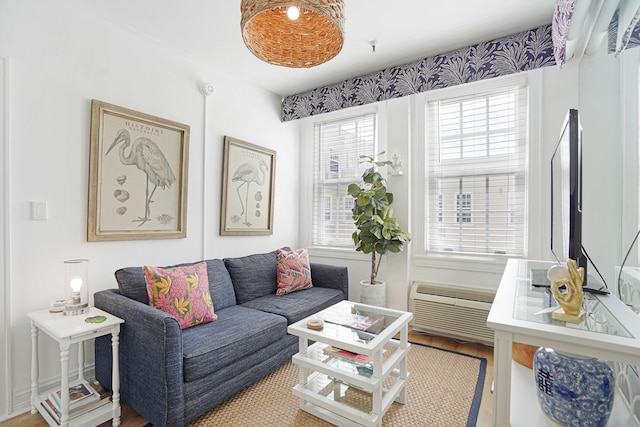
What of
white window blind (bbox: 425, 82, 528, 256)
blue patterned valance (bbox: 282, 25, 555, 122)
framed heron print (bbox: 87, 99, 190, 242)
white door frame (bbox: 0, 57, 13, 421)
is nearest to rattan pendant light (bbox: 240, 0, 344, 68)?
framed heron print (bbox: 87, 99, 190, 242)

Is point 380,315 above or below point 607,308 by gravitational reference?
below

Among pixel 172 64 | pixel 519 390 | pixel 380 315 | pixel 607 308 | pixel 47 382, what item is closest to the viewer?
pixel 607 308

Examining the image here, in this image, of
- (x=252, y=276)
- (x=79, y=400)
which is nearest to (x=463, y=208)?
(x=252, y=276)

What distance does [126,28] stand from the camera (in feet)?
7.70

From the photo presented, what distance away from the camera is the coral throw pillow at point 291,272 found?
9.84ft

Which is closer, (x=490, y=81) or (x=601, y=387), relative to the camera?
(x=601, y=387)

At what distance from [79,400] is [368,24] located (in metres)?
3.05

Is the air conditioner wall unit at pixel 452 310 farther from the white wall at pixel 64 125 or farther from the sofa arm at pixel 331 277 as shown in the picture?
the white wall at pixel 64 125

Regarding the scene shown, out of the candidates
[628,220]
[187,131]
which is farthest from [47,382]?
[628,220]

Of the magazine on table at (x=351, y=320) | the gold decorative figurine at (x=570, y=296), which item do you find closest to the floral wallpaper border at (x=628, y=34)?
Answer: the gold decorative figurine at (x=570, y=296)

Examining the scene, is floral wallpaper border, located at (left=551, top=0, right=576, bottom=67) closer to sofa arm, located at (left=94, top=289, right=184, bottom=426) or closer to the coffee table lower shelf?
the coffee table lower shelf

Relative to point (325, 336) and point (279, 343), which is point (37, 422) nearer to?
point (279, 343)

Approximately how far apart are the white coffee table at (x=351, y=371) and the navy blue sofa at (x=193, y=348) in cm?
38

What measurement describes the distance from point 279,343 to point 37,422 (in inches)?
55.7
